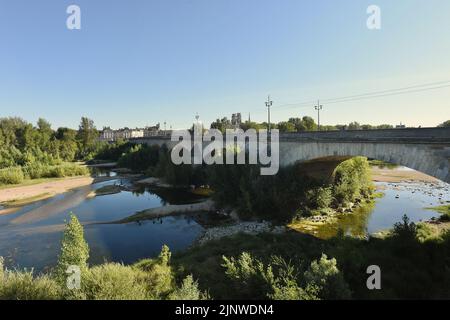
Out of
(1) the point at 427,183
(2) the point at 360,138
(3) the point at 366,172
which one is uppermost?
(2) the point at 360,138

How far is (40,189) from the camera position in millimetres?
47500

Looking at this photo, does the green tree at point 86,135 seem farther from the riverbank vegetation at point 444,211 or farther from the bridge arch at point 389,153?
the riverbank vegetation at point 444,211

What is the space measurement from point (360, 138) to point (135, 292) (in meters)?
19.1

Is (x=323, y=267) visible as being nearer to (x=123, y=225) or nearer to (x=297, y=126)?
(x=123, y=225)

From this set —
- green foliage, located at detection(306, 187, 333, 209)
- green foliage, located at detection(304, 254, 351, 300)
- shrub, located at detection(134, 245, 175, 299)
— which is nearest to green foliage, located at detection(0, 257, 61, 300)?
shrub, located at detection(134, 245, 175, 299)

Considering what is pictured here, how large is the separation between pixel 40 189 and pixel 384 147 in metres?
51.0

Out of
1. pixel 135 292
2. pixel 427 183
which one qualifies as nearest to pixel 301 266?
pixel 135 292

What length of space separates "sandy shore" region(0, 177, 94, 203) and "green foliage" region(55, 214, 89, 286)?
37441 mm

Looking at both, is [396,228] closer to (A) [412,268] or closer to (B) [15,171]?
(A) [412,268]

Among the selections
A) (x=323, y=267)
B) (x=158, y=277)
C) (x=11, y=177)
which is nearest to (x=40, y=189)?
(x=11, y=177)

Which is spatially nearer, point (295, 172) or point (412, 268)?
point (412, 268)

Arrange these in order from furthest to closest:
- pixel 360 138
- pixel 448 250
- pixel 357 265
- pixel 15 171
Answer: pixel 15 171, pixel 360 138, pixel 448 250, pixel 357 265

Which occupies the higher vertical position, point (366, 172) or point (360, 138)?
point (360, 138)

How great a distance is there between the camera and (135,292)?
9352 mm
